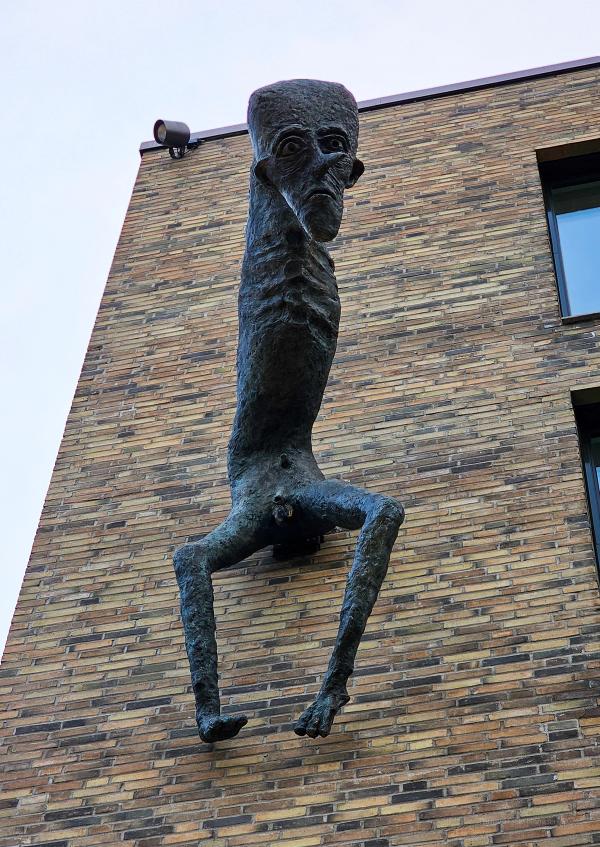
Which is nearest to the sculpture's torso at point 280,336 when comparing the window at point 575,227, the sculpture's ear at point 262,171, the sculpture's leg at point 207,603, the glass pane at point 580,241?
the sculpture's ear at point 262,171

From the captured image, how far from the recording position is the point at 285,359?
10664mm

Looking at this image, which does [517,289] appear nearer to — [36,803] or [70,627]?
[70,627]

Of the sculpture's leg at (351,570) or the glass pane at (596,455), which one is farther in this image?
the glass pane at (596,455)

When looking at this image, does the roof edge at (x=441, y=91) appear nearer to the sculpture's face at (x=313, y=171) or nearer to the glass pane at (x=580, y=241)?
the glass pane at (x=580, y=241)

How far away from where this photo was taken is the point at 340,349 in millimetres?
12961

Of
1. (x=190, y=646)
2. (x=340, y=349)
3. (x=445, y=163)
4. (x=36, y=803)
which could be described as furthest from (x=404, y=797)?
(x=445, y=163)

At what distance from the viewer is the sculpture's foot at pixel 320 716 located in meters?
8.93

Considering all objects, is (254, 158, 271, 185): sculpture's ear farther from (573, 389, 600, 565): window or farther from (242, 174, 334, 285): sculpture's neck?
(573, 389, 600, 565): window

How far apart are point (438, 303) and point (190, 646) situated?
14.5ft

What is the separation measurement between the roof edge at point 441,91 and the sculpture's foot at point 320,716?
787 centimetres

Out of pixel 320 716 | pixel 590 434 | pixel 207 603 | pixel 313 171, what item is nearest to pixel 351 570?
pixel 207 603

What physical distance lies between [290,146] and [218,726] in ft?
11.6

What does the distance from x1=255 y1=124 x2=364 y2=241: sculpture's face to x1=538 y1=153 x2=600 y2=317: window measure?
3188 millimetres

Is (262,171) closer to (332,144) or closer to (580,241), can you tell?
(332,144)
